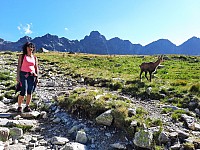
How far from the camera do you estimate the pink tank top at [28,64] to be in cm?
1039

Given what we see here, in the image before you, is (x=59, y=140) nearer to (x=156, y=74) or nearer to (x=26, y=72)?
(x=26, y=72)

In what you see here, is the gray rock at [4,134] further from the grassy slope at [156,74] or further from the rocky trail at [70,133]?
the grassy slope at [156,74]

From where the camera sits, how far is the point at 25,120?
381 inches

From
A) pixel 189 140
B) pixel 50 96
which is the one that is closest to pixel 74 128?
pixel 189 140

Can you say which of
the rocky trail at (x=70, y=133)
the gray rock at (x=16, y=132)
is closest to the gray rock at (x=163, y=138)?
the rocky trail at (x=70, y=133)

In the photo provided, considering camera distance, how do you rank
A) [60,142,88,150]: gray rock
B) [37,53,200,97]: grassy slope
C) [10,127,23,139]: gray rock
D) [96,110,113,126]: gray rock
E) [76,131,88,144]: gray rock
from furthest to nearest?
[37,53,200,97]: grassy slope
[96,110,113,126]: gray rock
[10,127,23,139]: gray rock
[76,131,88,144]: gray rock
[60,142,88,150]: gray rock

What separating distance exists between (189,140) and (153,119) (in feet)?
5.77

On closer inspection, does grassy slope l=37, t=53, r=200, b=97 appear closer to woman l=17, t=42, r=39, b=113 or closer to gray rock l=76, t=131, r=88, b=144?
woman l=17, t=42, r=39, b=113

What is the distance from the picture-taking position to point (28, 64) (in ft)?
34.5

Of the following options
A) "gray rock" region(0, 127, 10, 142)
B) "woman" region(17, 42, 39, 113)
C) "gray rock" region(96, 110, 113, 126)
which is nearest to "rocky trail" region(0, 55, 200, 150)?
"gray rock" region(0, 127, 10, 142)

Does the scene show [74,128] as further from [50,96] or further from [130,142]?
[50,96]

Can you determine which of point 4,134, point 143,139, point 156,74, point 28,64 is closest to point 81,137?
point 143,139

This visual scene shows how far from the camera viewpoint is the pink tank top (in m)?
10.4

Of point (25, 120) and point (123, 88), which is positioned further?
point (123, 88)
